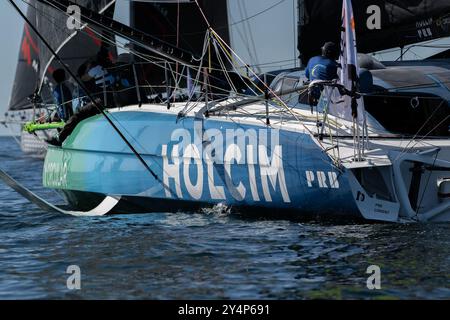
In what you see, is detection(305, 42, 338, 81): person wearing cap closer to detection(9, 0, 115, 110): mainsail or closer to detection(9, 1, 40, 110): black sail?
detection(9, 0, 115, 110): mainsail

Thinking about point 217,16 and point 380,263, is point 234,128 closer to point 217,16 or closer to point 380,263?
point 380,263

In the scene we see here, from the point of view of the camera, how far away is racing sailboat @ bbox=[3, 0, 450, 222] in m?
7.67

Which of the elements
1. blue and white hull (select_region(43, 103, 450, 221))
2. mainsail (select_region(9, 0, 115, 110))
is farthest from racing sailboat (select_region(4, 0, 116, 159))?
blue and white hull (select_region(43, 103, 450, 221))

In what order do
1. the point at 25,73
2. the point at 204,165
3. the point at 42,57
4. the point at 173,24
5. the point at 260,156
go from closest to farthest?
1. the point at 260,156
2. the point at 204,165
3. the point at 173,24
4. the point at 42,57
5. the point at 25,73

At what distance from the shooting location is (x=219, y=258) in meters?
6.71

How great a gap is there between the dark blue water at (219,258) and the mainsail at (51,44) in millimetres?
2125

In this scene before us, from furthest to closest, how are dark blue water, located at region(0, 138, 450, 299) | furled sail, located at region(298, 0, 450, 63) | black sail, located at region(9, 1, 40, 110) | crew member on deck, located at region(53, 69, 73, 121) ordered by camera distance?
black sail, located at region(9, 1, 40, 110), crew member on deck, located at region(53, 69, 73, 121), furled sail, located at region(298, 0, 450, 63), dark blue water, located at region(0, 138, 450, 299)

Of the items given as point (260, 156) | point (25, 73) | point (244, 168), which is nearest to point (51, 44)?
point (244, 168)

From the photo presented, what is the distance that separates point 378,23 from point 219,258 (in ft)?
16.2

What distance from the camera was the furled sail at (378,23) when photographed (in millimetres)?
10461

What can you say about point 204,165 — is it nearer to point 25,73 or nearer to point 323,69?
point 323,69

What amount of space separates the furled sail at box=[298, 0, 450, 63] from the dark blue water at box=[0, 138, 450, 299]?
3296mm

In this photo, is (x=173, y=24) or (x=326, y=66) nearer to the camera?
(x=326, y=66)

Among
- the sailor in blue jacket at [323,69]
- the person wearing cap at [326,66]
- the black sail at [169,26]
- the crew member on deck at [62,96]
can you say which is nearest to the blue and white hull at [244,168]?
the sailor in blue jacket at [323,69]
